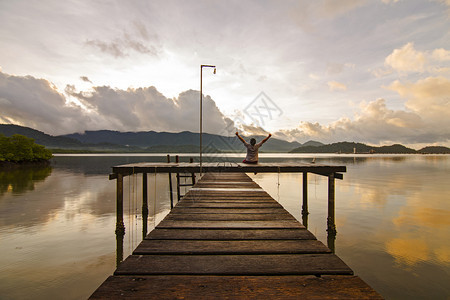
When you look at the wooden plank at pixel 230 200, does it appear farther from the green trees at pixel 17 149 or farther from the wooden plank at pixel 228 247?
the green trees at pixel 17 149

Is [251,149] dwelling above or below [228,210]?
above

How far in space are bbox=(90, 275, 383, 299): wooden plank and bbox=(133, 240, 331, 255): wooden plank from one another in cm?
72

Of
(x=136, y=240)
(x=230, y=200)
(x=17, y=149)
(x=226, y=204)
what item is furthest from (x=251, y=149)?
(x=17, y=149)

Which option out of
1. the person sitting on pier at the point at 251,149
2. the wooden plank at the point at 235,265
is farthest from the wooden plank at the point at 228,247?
the person sitting on pier at the point at 251,149

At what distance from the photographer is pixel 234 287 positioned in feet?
9.01

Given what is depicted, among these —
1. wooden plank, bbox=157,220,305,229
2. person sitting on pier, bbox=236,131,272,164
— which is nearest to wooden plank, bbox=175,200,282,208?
wooden plank, bbox=157,220,305,229

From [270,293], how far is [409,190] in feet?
95.3

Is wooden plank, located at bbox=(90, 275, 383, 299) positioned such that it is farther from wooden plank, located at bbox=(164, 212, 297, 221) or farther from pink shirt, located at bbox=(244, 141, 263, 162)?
pink shirt, located at bbox=(244, 141, 263, 162)

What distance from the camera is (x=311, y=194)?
22.7 m

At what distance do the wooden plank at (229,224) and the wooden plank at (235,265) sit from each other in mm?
1461

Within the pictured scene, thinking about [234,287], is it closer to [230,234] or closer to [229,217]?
[230,234]

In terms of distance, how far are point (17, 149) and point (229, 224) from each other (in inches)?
3177

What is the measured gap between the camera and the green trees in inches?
2355

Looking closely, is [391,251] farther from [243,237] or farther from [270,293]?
[270,293]
